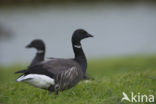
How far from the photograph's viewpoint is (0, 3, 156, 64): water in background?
18.8 metres

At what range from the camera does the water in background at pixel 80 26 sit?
1880 centimetres

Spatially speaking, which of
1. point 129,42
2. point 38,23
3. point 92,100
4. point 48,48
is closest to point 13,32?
point 38,23

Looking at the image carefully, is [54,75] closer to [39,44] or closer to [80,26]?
[39,44]


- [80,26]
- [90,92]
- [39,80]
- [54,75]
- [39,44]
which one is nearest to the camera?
[39,80]

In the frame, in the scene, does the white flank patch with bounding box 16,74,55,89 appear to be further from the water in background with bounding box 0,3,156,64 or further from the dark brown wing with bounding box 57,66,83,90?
the water in background with bounding box 0,3,156,64

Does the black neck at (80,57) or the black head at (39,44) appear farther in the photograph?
the black head at (39,44)

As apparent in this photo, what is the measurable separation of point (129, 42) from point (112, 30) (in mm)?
2432

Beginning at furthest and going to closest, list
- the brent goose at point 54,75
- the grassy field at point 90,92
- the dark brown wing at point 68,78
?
the dark brown wing at point 68,78, the brent goose at point 54,75, the grassy field at point 90,92

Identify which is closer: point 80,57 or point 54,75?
point 54,75

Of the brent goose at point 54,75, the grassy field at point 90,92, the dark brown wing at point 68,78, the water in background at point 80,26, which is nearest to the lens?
the grassy field at point 90,92

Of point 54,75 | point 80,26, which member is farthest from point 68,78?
point 80,26

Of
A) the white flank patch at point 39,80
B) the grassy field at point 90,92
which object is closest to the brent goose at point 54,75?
the white flank patch at point 39,80

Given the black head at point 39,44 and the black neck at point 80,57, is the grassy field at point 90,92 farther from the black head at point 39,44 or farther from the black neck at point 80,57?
the black head at point 39,44

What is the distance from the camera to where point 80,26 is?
22156 mm
